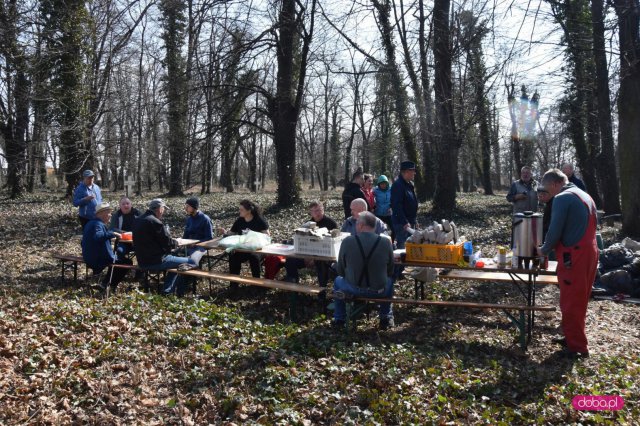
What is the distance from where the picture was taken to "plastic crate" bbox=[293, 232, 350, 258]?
7.16 meters

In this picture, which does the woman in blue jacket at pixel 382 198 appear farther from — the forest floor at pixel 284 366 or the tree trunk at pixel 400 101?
the tree trunk at pixel 400 101

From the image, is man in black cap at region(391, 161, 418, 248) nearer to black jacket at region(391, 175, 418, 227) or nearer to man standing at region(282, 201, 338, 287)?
black jacket at region(391, 175, 418, 227)

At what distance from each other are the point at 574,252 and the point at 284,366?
10.3 feet

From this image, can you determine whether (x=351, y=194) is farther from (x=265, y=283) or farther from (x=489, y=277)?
(x=489, y=277)

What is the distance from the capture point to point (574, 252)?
5246mm

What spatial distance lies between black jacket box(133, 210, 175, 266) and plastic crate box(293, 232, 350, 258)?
83.7 inches

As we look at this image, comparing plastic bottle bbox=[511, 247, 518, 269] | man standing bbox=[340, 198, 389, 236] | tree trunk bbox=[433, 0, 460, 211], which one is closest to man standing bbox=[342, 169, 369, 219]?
man standing bbox=[340, 198, 389, 236]

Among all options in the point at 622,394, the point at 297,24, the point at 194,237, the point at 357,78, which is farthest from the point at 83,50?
the point at 357,78

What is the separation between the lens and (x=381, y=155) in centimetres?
3353

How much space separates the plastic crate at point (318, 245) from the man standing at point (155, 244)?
6.82 ft

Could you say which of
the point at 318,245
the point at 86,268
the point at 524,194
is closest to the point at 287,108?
the point at 524,194

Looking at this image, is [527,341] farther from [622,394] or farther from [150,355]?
[150,355]

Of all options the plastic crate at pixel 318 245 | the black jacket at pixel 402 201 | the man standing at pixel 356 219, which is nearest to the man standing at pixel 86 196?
the plastic crate at pixel 318 245

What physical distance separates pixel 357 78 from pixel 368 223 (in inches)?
1505
